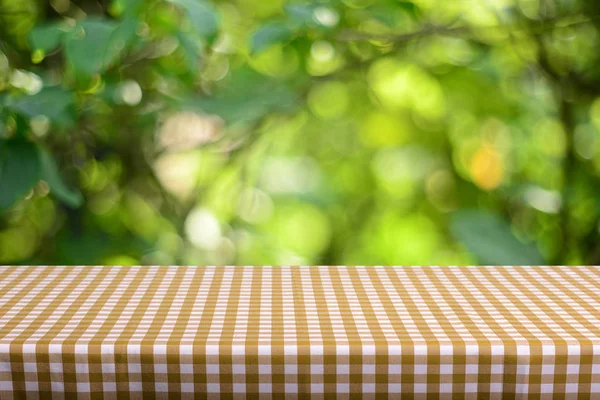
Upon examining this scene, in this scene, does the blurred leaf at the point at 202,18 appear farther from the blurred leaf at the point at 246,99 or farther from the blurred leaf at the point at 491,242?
the blurred leaf at the point at 491,242

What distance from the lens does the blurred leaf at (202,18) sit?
785mm

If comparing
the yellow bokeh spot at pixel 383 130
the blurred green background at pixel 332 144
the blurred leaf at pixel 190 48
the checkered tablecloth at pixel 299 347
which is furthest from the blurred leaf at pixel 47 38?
the yellow bokeh spot at pixel 383 130

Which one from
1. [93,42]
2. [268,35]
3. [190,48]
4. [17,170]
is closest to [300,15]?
[268,35]

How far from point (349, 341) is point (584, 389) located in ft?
0.49

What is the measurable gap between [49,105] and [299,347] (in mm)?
606

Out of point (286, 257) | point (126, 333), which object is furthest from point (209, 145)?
point (126, 333)

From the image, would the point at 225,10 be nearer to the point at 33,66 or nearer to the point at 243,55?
the point at 243,55

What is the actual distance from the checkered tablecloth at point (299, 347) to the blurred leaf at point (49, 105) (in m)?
0.41

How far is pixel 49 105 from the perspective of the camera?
910mm

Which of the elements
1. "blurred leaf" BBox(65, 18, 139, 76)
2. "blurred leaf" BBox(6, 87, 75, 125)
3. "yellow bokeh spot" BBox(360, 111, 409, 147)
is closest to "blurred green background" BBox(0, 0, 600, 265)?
"yellow bokeh spot" BBox(360, 111, 409, 147)

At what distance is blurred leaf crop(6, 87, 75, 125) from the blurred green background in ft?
0.59

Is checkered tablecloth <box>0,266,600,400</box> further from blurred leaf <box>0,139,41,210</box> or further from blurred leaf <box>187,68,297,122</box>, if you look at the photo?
blurred leaf <box>187,68,297,122</box>

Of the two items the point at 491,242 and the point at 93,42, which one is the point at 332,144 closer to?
the point at 491,242

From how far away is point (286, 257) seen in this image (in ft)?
4.78
